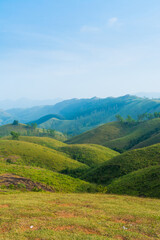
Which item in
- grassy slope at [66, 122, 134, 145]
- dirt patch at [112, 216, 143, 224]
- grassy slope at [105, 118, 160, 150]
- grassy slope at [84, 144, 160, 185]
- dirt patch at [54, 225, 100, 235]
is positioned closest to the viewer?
dirt patch at [54, 225, 100, 235]

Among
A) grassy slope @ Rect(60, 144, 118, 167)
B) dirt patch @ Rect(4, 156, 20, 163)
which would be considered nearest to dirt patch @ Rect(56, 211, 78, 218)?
dirt patch @ Rect(4, 156, 20, 163)

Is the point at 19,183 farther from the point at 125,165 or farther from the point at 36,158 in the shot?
the point at 36,158

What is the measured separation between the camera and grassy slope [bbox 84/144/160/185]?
55438 millimetres

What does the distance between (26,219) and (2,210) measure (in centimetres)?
412

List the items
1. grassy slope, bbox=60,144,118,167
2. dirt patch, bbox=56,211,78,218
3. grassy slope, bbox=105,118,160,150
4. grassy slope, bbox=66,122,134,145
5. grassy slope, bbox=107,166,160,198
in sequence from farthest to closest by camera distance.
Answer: grassy slope, bbox=66,122,134,145
grassy slope, bbox=105,118,160,150
grassy slope, bbox=60,144,118,167
grassy slope, bbox=107,166,160,198
dirt patch, bbox=56,211,78,218

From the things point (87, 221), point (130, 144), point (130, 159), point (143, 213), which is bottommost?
point (130, 144)

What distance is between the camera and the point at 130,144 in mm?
144000

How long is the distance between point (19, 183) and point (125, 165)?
121 ft

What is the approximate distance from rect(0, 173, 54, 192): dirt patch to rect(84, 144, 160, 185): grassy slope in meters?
23.5

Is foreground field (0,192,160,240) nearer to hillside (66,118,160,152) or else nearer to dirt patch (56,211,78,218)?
dirt patch (56,211,78,218)

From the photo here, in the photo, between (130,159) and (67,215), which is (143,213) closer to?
(67,215)

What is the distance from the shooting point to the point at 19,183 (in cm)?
3600

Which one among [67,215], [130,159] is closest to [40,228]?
[67,215]

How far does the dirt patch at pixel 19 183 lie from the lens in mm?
34884
